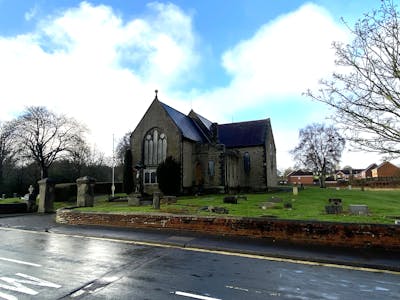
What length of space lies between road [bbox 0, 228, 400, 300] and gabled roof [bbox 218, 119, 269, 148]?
113ft

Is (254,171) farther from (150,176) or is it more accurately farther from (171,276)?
(171,276)

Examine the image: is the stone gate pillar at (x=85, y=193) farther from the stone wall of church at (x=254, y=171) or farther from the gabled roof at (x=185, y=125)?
the stone wall of church at (x=254, y=171)

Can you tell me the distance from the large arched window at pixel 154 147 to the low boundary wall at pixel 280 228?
830 inches

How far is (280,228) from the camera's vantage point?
37.0 feet

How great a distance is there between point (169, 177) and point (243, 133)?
17.1 meters

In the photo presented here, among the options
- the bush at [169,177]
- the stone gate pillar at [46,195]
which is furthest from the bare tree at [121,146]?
the stone gate pillar at [46,195]

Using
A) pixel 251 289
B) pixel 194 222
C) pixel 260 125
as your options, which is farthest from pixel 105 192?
pixel 251 289

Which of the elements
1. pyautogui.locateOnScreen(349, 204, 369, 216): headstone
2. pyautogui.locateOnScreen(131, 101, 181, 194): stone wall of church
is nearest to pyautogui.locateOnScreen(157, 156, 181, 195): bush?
pyautogui.locateOnScreen(131, 101, 181, 194): stone wall of church

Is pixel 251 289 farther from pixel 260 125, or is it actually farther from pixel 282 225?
pixel 260 125

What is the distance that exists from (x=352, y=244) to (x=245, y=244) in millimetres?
3511

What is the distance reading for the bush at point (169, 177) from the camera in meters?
32.9

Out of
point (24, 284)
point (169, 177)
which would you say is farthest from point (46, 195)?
point (24, 284)

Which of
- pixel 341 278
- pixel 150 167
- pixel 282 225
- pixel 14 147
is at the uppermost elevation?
pixel 14 147

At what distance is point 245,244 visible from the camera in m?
10.6
